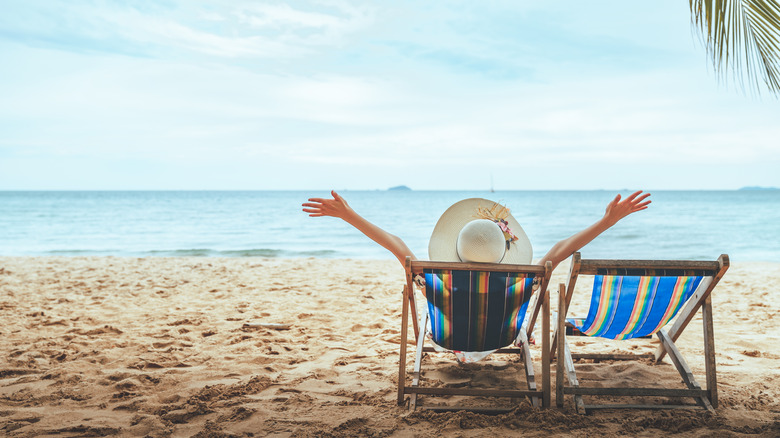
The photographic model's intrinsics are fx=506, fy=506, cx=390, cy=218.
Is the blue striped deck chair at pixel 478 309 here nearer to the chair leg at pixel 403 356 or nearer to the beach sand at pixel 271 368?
the chair leg at pixel 403 356

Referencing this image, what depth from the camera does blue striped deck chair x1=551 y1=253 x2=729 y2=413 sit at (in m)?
2.46

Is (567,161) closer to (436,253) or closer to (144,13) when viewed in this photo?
(144,13)

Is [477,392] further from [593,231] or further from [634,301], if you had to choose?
[593,231]

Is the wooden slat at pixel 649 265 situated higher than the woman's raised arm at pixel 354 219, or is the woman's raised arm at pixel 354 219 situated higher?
the woman's raised arm at pixel 354 219

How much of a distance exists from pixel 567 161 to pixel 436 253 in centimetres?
4473

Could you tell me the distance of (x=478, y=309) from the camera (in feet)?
8.55

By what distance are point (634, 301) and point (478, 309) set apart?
823mm

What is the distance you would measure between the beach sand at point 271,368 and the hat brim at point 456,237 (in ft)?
2.40

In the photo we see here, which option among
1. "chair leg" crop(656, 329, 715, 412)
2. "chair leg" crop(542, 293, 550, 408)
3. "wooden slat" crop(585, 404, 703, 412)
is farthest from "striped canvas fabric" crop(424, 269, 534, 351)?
"chair leg" crop(656, 329, 715, 412)

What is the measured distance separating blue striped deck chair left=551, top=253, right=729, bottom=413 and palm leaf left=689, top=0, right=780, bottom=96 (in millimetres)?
1183

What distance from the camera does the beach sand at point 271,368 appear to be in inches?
93.4

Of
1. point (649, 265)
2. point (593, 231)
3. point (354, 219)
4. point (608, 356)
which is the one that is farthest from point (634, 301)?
point (354, 219)

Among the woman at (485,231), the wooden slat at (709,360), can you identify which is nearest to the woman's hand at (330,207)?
the woman at (485,231)

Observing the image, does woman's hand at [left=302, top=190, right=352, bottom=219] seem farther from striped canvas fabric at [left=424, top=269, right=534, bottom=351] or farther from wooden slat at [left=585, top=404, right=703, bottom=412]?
wooden slat at [left=585, top=404, right=703, bottom=412]
